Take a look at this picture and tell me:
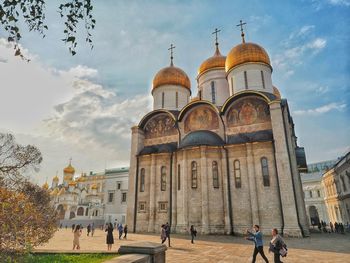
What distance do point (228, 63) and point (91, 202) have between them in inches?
1502

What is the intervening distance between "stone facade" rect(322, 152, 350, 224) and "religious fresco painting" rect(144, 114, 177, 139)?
15.6m

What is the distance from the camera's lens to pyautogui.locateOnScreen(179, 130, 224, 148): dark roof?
60.7 ft

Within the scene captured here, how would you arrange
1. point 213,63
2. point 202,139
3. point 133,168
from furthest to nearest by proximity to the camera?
point 213,63 → point 133,168 → point 202,139

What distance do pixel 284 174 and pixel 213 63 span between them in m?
14.4

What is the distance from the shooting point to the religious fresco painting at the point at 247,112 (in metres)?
18.8

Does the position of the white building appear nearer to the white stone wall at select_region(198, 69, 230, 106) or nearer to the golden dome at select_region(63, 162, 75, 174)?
the golden dome at select_region(63, 162, 75, 174)

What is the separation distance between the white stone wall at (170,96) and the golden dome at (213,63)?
10.3 ft

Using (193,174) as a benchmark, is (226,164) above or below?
above

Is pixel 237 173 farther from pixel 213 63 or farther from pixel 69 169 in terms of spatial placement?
pixel 69 169

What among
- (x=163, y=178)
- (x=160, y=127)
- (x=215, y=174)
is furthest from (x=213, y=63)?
(x=163, y=178)

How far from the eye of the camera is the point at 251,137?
18.1m

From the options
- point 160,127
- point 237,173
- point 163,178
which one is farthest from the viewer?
point 160,127

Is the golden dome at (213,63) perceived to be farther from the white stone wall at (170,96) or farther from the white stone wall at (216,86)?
the white stone wall at (170,96)

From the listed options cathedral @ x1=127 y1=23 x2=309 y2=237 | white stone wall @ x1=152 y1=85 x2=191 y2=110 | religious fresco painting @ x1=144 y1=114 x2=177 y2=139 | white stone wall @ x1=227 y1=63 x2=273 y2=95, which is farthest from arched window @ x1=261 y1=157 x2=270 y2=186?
white stone wall @ x1=152 y1=85 x2=191 y2=110
